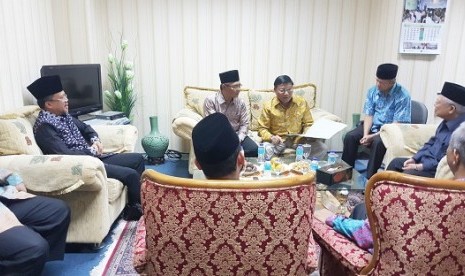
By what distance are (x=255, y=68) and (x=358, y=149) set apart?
4.94 ft

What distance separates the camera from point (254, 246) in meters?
1.09

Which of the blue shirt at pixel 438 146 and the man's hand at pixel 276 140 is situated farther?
the man's hand at pixel 276 140

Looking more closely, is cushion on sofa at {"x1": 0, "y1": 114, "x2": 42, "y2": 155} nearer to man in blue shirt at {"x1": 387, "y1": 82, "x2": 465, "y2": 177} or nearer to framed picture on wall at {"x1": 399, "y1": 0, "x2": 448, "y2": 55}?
man in blue shirt at {"x1": 387, "y1": 82, "x2": 465, "y2": 177}

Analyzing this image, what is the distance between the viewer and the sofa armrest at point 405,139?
Answer: 301 centimetres

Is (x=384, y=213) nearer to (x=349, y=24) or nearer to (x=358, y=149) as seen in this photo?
(x=358, y=149)

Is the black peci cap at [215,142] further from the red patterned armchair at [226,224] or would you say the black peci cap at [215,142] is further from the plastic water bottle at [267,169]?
the plastic water bottle at [267,169]

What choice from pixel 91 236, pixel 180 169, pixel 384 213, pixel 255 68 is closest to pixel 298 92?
pixel 255 68

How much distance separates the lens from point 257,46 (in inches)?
167

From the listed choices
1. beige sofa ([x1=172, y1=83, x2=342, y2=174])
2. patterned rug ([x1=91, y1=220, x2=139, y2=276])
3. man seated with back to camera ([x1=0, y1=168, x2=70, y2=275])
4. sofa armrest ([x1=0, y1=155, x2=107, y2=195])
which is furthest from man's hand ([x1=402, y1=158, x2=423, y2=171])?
man seated with back to camera ([x1=0, y1=168, x2=70, y2=275])

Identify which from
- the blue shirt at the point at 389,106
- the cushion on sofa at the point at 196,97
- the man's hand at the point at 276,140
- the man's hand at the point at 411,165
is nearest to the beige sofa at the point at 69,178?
the man's hand at the point at 276,140

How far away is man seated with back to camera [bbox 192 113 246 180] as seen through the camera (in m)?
1.17

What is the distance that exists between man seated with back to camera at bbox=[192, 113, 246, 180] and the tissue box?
4.35ft

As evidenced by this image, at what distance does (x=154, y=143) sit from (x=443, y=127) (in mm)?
2701

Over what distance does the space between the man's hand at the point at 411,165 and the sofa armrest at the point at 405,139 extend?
0.81 ft
